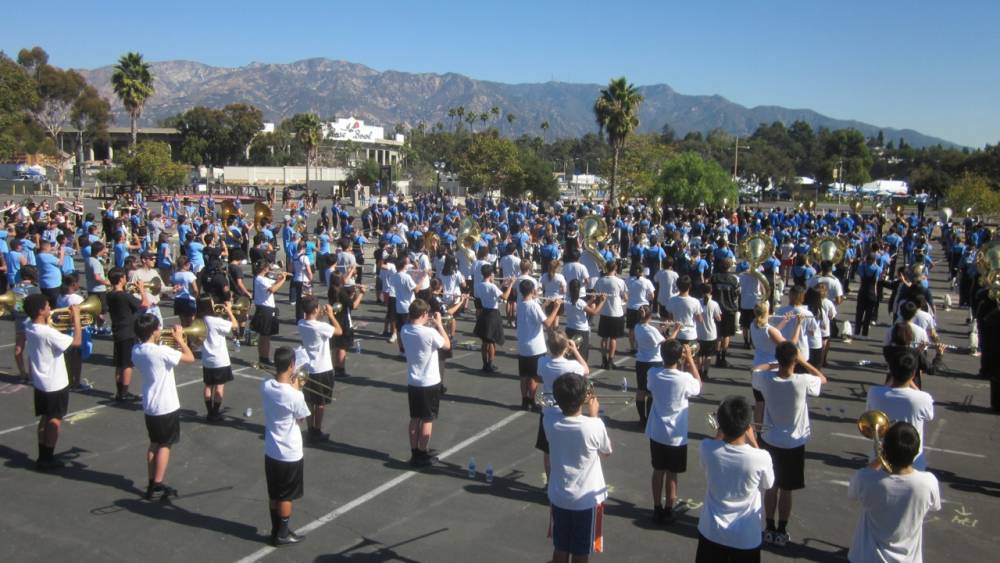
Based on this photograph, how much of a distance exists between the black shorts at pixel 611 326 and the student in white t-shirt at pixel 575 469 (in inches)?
270

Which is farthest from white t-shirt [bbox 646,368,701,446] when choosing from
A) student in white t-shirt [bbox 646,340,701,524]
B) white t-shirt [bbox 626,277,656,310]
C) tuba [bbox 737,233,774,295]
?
tuba [bbox 737,233,774,295]

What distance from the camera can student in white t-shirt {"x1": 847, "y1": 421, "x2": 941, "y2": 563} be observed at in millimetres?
4176

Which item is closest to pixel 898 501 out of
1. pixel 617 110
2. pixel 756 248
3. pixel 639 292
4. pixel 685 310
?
pixel 685 310

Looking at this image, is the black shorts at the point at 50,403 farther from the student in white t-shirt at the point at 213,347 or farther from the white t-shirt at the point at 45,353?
the student in white t-shirt at the point at 213,347

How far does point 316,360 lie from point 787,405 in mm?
5216

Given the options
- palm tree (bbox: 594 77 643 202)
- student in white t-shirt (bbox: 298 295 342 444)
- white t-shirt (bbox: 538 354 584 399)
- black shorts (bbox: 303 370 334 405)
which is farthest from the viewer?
palm tree (bbox: 594 77 643 202)

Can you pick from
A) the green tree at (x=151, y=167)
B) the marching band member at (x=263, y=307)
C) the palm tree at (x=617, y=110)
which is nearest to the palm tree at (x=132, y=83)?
the green tree at (x=151, y=167)

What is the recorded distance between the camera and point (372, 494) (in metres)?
7.38

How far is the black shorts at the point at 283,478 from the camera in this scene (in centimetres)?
620

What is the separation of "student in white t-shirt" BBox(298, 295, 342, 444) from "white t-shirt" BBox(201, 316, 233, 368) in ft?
3.78

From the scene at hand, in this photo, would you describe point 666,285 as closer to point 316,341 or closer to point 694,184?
point 316,341

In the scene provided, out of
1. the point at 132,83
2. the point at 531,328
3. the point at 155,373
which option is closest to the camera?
the point at 155,373

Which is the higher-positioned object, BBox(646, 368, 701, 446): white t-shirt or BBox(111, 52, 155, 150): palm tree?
BBox(111, 52, 155, 150): palm tree

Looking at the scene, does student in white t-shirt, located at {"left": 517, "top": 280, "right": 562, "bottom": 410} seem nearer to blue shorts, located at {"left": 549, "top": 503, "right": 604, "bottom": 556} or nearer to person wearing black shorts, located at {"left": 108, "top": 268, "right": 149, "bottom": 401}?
blue shorts, located at {"left": 549, "top": 503, "right": 604, "bottom": 556}
